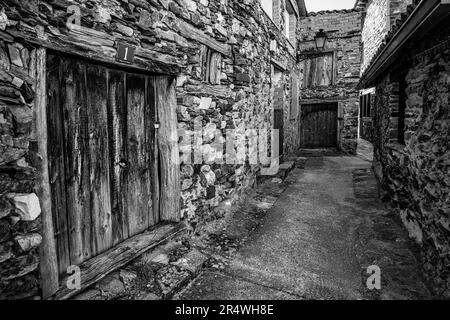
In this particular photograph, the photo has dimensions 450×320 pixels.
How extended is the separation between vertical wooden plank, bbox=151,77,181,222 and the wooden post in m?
1.33

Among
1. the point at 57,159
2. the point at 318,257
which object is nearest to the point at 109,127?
the point at 57,159

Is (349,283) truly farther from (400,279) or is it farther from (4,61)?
(4,61)

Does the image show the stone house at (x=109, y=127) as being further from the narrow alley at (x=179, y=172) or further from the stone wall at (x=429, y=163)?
the stone wall at (x=429, y=163)

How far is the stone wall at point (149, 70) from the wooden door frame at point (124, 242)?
0.06m

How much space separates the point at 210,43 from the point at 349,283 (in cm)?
329

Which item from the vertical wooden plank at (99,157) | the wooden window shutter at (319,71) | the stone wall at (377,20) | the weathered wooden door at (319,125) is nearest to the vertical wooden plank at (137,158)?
the vertical wooden plank at (99,157)

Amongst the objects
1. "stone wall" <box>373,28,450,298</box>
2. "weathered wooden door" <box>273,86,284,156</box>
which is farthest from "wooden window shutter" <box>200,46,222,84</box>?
"weathered wooden door" <box>273,86,284,156</box>

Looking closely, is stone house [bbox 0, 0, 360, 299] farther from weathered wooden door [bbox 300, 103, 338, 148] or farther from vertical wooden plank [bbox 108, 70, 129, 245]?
weathered wooden door [bbox 300, 103, 338, 148]

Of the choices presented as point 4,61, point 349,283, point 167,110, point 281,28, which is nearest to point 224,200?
point 167,110

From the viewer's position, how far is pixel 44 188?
1.94 m

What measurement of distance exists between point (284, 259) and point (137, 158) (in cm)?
205

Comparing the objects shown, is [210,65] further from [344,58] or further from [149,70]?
[344,58]

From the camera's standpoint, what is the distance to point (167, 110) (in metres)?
3.14

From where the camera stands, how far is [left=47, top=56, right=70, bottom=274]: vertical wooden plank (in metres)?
2.13
